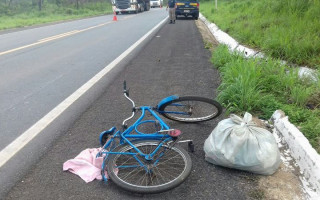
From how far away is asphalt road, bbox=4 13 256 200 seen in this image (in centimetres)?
283

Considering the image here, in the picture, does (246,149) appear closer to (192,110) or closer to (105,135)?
(192,110)

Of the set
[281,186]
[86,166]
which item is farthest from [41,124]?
[281,186]

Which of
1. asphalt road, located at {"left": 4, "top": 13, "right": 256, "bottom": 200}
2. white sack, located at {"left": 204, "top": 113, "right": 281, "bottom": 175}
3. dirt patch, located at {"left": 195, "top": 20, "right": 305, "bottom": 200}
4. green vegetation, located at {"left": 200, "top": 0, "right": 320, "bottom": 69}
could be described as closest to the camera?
dirt patch, located at {"left": 195, "top": 20, "right": 305, "bottom": 200}

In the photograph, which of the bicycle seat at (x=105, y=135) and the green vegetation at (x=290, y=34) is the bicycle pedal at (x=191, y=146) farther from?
the green vegetation at (x=290, y=34)

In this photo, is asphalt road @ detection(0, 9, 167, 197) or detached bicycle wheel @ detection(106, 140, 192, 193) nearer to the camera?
detached bicycle wheel @ detection(106, 140, 192, 193)

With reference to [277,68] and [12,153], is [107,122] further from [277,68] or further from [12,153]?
[277,68]

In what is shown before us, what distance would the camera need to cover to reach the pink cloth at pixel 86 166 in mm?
3086

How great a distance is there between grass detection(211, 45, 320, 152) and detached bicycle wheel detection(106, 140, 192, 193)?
161 cm

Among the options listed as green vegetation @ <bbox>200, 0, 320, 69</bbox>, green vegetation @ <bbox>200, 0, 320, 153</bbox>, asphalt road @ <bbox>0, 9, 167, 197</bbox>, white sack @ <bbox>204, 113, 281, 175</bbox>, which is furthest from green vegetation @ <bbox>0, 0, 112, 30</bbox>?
white sack @ <bbox>204, 113, 281, 175</bbox>

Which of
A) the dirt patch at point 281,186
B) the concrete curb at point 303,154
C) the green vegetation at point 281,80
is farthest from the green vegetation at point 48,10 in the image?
the dirt patch at point 281,186

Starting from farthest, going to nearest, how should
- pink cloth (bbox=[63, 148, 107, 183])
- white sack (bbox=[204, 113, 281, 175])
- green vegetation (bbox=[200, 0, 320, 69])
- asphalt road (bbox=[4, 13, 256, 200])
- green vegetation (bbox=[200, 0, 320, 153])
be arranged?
green vegetation (bbox=[200, 0, 320, 69]) → green vegetation (bbox=[200, 0, 320, 153]) → pink cloth (bbox=[63, 148, 107, 183]) → white sack (bbox=[204, 113, 281, 175]) → asphalt road (bbox=[4, 13, 256, 200])

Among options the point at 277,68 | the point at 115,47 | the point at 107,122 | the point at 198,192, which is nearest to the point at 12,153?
the point at 107,122

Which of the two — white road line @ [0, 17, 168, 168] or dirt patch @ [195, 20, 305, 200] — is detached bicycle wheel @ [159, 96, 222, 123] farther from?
white road line @ [0, 17, 168, 168]

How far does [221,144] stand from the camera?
3117mm
